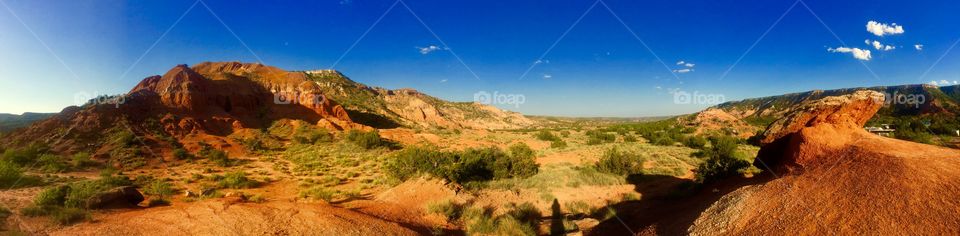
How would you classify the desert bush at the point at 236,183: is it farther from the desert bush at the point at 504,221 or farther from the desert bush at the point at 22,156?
the desert bush at the point at 22,156

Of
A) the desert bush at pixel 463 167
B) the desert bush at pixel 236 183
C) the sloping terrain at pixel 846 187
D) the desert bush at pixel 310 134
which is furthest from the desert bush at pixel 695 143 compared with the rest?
the desert bush at pixel 310 134

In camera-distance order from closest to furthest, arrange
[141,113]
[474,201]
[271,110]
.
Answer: [474,201] < [141,113] < [271,110]

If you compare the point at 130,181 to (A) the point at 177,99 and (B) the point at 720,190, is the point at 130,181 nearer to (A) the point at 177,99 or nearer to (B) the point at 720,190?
(B) the point at 720,190

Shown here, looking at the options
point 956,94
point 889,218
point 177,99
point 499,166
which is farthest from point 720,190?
point 956,94

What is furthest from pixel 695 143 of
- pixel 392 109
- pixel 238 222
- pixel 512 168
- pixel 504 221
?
pixel 392 109

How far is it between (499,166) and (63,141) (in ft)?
99.1

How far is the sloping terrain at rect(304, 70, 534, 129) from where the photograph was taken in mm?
65238

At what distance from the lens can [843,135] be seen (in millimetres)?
7340

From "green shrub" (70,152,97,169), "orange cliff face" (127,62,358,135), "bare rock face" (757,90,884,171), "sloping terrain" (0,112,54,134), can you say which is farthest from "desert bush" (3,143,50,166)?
"bare rock face" (757,90,884,171)

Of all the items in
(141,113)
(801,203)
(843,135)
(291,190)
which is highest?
(141,113)

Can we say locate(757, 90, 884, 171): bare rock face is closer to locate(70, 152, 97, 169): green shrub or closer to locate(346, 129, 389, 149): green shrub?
locate(346, 129, 389, 149): green shrub

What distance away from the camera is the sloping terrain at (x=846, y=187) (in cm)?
472

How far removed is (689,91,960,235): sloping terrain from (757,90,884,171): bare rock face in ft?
0.05

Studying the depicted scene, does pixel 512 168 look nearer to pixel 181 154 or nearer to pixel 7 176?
pixel 7 176
